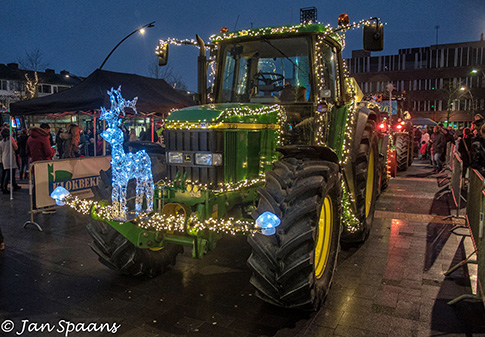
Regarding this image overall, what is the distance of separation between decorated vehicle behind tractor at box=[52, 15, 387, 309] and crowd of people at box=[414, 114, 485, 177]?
3.86 meters

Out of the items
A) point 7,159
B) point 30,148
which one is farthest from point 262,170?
point 7,159

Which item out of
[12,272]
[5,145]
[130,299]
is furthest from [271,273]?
[5,145]

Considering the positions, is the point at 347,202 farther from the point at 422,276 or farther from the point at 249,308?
the point at 249,308

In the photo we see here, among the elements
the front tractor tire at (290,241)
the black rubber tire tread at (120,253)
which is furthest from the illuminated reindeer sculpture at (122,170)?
the front tractor tire at (290,241)

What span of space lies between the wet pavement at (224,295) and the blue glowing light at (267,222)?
0.98m

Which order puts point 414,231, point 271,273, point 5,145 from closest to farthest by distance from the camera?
point 271,273
point 414,231
point 5,145

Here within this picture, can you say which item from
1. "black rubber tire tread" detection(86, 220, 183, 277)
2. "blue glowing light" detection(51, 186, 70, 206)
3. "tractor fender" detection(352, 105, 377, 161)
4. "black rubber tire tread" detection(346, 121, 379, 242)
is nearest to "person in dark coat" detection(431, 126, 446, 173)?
"black rubber tire tread" detection(346, 121, 379, 242)

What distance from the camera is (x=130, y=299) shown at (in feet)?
14.1

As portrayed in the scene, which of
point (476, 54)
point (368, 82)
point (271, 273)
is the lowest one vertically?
point (271, 273)

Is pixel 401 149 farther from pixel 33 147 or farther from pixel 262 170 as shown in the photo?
pixel 33 147

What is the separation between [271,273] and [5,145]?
10230 mm

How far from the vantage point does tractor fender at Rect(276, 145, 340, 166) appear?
410 centimetres

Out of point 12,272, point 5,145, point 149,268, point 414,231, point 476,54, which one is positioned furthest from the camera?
point 476,54
